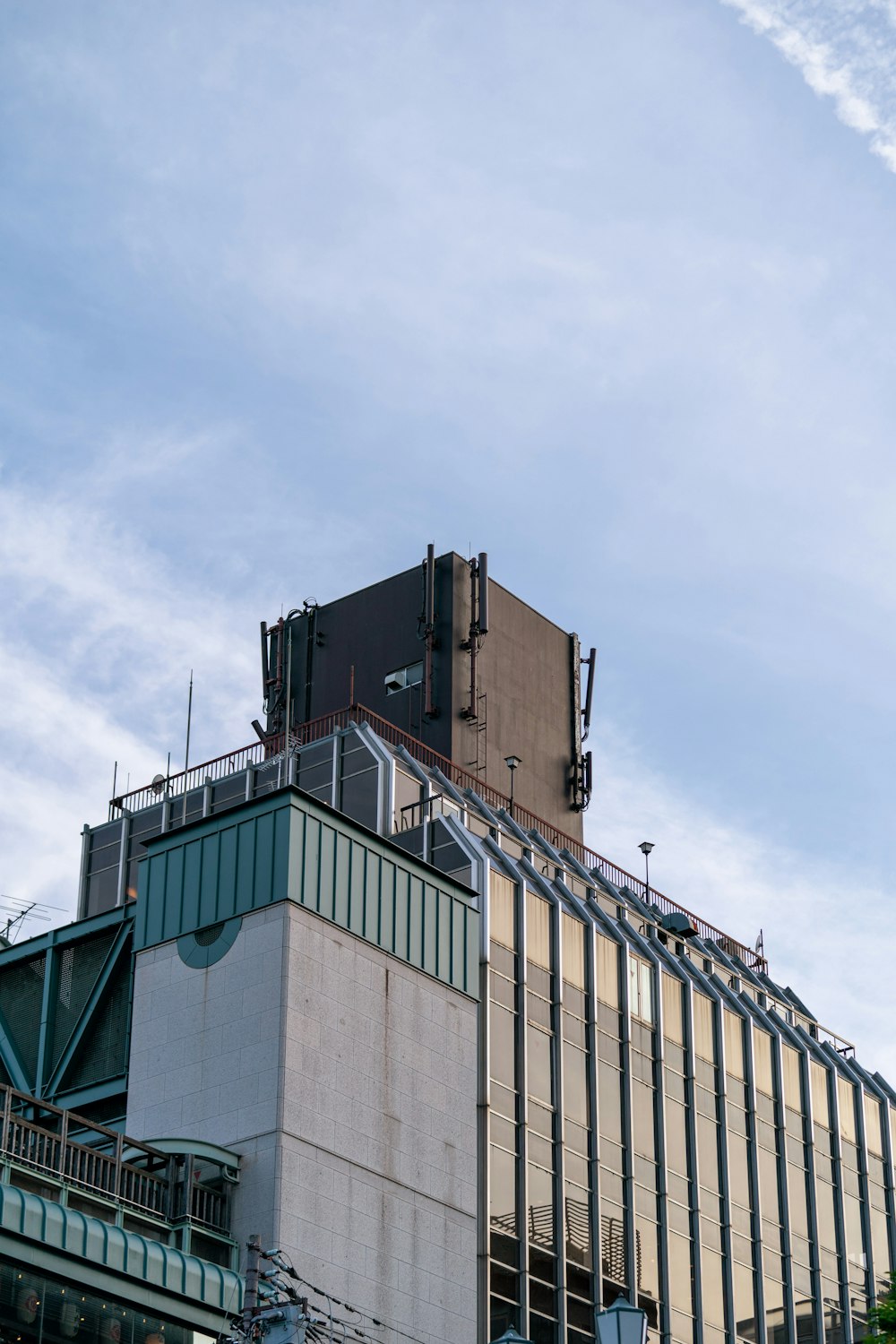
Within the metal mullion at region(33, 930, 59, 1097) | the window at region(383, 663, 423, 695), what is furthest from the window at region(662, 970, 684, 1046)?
the metal mullion at region(33, 930, 59, 1097)

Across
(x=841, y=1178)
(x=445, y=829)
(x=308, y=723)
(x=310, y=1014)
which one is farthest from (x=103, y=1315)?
(x=841, y=1178)

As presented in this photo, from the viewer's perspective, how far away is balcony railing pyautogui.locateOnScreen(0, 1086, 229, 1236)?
42.1m

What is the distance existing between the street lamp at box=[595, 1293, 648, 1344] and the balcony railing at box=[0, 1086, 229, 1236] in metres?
18.0

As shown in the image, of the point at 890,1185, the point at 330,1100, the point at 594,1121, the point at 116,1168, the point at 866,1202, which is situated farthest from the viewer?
the point at 890,1185

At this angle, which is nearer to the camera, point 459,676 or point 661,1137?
point 661,1137

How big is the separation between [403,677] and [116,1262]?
33.2 m

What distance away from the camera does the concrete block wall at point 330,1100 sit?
4575 centimetres

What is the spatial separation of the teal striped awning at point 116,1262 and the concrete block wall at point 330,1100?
182 cm

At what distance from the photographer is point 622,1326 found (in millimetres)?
26219

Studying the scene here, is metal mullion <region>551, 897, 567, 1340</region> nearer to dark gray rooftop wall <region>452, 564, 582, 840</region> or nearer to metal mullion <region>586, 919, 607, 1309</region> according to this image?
metal mullion <region>586, 919, 607, 1309</region>

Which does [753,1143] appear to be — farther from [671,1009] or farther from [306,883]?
[306,883]

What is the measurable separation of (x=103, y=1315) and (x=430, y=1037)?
38.3 feet

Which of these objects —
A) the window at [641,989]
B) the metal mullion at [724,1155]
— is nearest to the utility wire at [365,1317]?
the window at [641,989]

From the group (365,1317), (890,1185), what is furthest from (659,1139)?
(365,1317)
